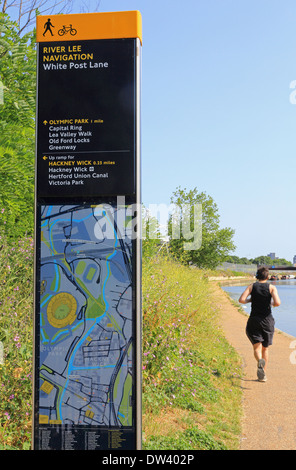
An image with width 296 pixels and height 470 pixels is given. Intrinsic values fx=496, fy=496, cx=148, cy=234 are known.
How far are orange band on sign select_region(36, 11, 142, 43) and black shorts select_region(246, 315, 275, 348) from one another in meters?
5.34

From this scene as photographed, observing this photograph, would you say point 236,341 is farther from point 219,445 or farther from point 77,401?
point 77,401

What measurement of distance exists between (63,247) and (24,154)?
16.9ft

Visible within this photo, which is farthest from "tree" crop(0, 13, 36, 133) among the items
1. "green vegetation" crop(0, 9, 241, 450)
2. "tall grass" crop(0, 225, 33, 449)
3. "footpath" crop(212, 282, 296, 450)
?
"footpath" crop(212, 282, 296, 450)

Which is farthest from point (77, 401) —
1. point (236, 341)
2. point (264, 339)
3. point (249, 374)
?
point (236, 341)

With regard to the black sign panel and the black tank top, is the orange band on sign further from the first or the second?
the black tank top

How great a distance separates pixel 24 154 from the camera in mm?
8852

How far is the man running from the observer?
8039mm

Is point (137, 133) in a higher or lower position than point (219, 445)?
higher

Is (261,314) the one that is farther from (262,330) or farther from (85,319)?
(85,319)

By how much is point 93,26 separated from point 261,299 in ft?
17.3

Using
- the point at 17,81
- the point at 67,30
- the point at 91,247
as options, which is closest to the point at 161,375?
the point at 91,247

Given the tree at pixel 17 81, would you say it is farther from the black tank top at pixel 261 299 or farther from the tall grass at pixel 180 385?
the black tank top at pixel 261 299

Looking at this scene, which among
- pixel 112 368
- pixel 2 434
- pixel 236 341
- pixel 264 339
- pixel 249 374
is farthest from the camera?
pixel 236 341

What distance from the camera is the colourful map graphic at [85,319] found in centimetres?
403
